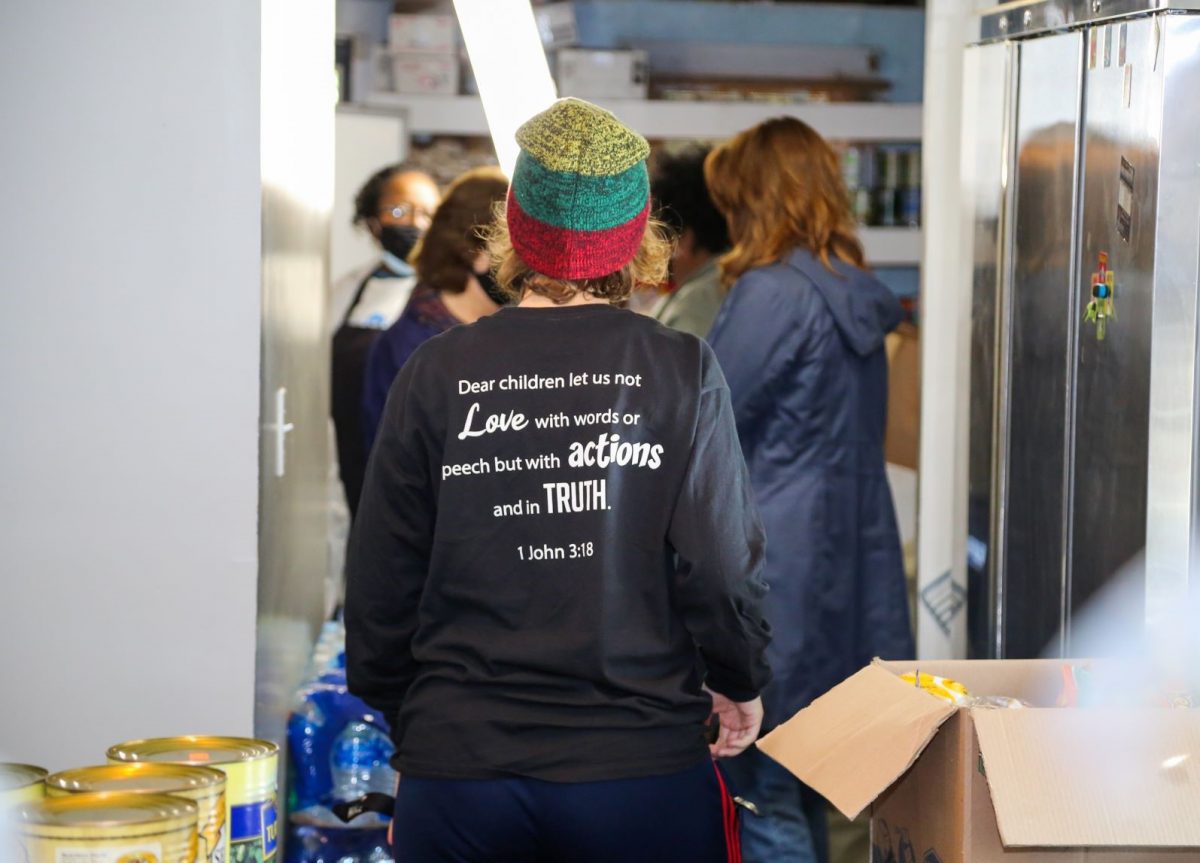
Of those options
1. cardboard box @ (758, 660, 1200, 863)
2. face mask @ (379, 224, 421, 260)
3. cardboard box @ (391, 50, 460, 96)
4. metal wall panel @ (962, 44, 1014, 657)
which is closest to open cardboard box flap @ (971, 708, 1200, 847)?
cardboard box @ (758, 660, 1200, 863)

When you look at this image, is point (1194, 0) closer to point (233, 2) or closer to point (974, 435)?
point (974, 435)

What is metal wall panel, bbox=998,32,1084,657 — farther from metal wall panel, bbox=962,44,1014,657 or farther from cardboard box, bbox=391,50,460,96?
cardboard box, bbox=391,50,460,96

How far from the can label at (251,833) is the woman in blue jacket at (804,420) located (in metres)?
1.57

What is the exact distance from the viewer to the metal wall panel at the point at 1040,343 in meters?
2.49

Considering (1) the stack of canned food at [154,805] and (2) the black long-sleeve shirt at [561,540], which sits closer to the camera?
(1) the stack of canned food at [154,805]

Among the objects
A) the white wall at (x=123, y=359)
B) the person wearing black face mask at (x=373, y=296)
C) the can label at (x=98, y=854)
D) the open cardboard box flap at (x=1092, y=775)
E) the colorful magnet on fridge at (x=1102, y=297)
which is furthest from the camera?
the person wearing black face mask at (x=373, y=296)

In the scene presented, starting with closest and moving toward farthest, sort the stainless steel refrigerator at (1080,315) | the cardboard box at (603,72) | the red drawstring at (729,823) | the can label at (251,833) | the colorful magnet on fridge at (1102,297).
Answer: the can label at (251,833)
the red drawstring at (729,823)
the stainless steel refrigerator at (1080,315)
the colorful magnet on fridge at (1102,297)
the cardboard box at (603,72)

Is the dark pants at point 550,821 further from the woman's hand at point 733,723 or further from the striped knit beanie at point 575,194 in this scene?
the striped knit beanie at point 575,194

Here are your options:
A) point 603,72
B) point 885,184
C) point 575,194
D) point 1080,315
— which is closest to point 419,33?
point 603,72

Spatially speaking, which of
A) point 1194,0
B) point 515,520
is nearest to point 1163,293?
point 1194,0

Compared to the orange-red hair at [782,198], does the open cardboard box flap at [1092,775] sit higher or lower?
lower

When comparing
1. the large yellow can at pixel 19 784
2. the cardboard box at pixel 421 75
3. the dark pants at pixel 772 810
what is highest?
the cardboard box at pixel 421 75

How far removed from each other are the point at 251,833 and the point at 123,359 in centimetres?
88

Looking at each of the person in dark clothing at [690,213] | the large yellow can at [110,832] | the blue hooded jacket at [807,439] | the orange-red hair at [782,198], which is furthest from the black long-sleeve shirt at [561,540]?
the person in dark clothing at [690,213]
